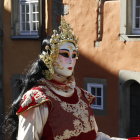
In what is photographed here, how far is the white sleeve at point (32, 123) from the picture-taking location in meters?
3.83

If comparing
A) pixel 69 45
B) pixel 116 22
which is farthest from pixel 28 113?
pixel 116 22

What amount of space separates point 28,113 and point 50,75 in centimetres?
44

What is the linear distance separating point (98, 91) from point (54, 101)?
716 centimetres

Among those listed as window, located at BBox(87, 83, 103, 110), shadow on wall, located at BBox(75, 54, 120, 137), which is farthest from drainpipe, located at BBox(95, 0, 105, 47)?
window, located at BBox(87, 83, 103, 110)

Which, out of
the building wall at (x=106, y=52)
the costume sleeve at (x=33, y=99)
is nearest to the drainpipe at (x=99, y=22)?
the building wall at (x=106, y=52)

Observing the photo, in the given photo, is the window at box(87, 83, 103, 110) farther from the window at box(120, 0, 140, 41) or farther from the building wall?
the window at box(120, 0, 140, 41)

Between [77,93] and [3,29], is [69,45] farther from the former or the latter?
[3,29]

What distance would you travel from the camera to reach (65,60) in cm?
426

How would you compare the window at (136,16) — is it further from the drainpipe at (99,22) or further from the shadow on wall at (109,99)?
the shadow on wall at (109,99)

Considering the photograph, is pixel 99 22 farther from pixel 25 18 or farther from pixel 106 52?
pixel 25 18

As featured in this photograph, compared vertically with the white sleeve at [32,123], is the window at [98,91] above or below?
below

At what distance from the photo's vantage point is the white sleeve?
151 inches

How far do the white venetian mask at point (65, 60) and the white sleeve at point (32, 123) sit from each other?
439mm

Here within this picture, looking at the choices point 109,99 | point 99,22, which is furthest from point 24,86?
point 99,22
